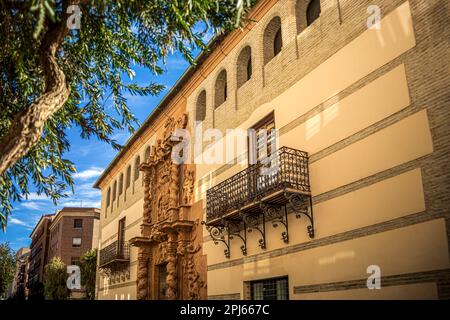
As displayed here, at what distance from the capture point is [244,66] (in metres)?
13.7

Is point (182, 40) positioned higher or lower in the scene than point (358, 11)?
lower

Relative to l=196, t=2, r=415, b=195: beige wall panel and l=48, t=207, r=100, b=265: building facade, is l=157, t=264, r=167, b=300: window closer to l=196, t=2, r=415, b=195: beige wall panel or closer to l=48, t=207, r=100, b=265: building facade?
l=196, t=2, r=415, b=195: beige wall panel

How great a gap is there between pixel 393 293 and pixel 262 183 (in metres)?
4.05

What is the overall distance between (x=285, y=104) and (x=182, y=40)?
3464mm

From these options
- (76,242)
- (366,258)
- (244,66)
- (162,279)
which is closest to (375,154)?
(366,258)

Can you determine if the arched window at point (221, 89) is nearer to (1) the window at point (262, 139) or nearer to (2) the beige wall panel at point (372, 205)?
(1) the window at point (262, 139)

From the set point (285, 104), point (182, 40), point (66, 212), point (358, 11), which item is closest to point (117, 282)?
point (285, 104)

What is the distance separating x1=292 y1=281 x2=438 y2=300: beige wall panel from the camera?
6.67 metres

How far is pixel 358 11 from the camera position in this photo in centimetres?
901

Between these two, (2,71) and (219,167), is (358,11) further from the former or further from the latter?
(2,71)

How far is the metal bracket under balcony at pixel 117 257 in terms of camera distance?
2089 centimetres

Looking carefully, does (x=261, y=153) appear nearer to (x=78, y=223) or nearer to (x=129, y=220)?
(x=129, y=220)

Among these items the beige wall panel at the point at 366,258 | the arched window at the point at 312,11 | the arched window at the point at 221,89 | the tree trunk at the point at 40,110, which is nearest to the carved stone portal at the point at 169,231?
the arched window at the point at 221,89

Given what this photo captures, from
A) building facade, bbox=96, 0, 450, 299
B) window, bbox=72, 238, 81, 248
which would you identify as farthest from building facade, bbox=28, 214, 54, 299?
building facade, bbox=96, 0, 450, 299
